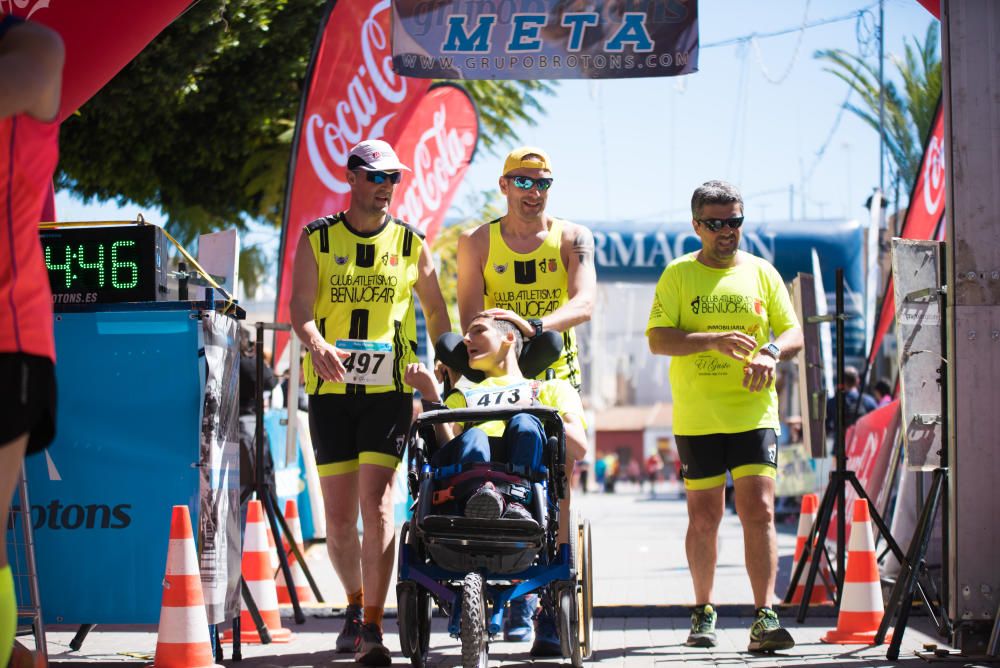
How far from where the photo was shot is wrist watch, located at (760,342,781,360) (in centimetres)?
742

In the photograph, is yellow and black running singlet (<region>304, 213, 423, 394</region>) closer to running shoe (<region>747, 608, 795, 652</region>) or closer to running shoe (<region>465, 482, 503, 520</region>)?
running shoe (<region>465, 482, 503, 520</region>)

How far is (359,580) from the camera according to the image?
286 inches

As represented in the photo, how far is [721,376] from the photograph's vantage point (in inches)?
300

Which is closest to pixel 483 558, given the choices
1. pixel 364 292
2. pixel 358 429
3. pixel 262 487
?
pixel 358 429

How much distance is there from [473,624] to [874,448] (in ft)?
23.2

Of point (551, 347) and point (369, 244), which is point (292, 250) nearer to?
point (369, 244)

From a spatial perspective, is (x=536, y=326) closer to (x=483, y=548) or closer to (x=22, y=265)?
(x=483, y=548)

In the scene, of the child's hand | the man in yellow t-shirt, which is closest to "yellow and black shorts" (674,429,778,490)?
the man in yellow t-shirt

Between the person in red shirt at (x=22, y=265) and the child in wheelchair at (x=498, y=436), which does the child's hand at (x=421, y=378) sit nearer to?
the child in wheelchair at (x=498, y=436)

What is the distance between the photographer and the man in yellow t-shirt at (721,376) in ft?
24.3

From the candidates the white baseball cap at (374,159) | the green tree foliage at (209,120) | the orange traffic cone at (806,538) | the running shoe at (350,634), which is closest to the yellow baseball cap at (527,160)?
the white baseball cap at (374,159)

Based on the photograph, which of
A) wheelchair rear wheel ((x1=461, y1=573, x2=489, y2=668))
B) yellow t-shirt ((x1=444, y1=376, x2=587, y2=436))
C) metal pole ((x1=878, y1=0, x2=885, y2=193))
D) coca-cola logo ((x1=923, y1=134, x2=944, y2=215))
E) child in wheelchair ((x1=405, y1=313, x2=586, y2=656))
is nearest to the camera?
wheelchair rear wheel ((x1=461, y1=573, x2=489, y2=668))

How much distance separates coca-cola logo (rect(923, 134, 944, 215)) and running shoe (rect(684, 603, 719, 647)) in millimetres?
4880

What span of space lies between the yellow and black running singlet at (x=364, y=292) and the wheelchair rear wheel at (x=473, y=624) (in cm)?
177
